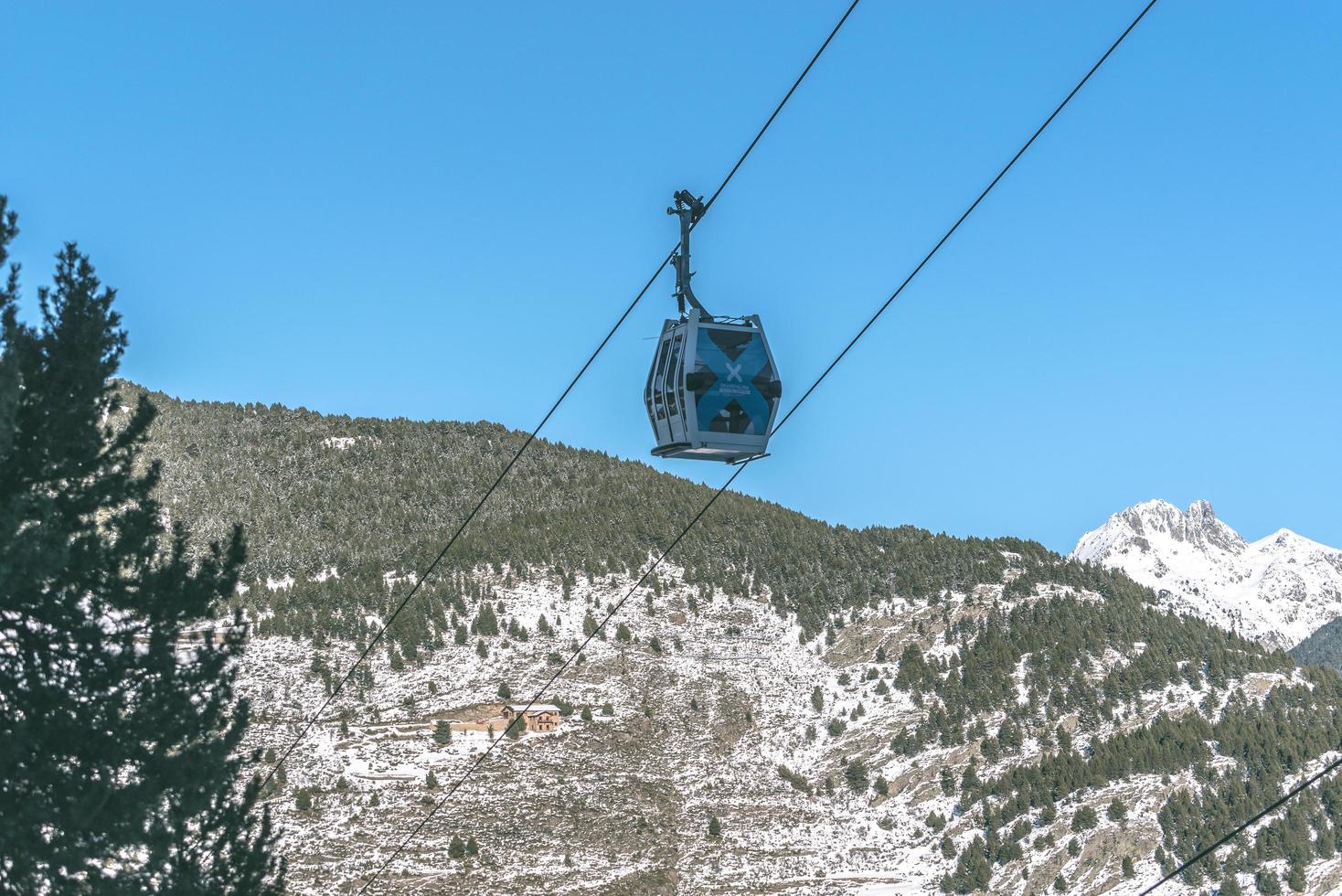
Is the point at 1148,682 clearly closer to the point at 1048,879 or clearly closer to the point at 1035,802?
the point at 1035,802

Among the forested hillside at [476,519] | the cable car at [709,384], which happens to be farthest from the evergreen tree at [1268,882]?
the cable car at [709,384]

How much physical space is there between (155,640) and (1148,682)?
109 m

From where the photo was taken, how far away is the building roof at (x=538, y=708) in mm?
121875

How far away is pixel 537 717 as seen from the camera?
399 feet

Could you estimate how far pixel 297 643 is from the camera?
422ft

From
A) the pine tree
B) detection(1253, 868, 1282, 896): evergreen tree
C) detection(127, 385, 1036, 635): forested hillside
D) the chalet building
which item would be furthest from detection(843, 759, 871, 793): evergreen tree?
the pine tree

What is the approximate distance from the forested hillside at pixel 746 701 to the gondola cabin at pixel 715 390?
77117mm

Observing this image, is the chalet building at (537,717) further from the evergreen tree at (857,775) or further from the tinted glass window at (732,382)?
the tinted glass window at (732,382)

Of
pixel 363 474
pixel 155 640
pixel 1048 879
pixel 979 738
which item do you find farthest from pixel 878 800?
pixel 155 640

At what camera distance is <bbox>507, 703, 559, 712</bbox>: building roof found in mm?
121875

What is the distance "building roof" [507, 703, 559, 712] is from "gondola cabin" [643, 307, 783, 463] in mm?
98269

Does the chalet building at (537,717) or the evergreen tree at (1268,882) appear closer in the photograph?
the evergreen tree at (1268,882)

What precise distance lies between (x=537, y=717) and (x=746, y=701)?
19480 mm

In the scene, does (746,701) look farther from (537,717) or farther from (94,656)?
(94,656)
